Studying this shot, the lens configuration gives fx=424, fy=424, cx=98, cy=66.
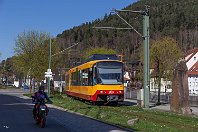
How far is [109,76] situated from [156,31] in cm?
9319

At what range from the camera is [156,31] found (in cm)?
12250

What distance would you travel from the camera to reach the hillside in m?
121

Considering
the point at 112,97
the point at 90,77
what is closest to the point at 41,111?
the point at 112,97

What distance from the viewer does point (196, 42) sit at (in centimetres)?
11919

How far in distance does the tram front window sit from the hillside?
88740 millimetres

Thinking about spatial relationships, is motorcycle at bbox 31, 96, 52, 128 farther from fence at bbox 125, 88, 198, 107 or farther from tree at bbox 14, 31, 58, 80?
tree at bbox 14, 31, 58, 80

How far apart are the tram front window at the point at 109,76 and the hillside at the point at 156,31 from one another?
3494 inches

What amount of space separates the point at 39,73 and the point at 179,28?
7305 centimetres

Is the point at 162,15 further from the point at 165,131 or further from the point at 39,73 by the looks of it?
the point at 165,131

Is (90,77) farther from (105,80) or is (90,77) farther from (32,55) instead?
(32,55)

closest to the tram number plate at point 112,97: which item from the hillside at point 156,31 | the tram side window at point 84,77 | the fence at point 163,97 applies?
the tram side window at point 84,77

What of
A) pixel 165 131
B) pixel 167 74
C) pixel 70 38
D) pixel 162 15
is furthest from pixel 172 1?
pixel 165 131

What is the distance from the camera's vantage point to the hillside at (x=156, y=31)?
121 metres

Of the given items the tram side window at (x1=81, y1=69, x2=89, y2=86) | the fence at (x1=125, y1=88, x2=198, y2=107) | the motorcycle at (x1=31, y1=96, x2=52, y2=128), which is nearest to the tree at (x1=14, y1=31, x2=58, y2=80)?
the fence at (x1=125, y1=88, x2=198, y2=107)
